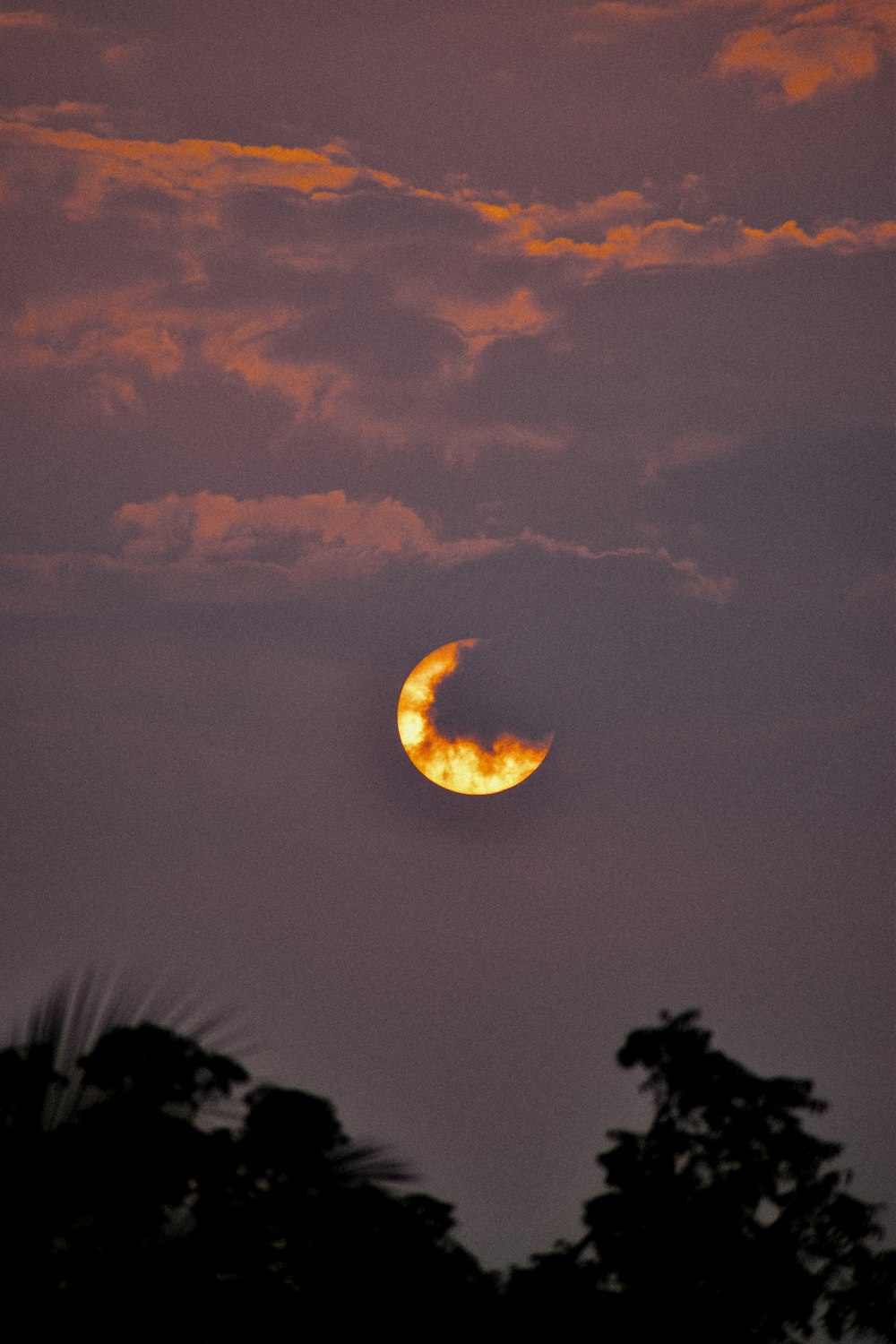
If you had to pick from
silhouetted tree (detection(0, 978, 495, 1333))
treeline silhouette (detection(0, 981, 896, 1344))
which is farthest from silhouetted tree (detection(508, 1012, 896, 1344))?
silhouetted tree (detection(0, 978, 495, 1333))

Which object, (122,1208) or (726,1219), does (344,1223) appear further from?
(726,1219)

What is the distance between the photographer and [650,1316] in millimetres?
23547

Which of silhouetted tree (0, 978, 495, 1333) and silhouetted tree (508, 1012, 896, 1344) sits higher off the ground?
silhouetted tree (508, 1012, 896, 1344)

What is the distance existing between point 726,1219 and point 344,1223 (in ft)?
75.0

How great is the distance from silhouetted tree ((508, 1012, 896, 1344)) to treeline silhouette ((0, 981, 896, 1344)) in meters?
0.04

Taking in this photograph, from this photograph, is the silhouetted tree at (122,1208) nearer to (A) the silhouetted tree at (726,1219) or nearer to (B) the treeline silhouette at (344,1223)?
(B) the treeline silhouette at (344,1223)

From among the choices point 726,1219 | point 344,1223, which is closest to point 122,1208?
point 344,1223

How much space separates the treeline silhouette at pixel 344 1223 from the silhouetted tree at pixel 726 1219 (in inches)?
1.7

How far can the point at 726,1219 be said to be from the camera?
29.1m

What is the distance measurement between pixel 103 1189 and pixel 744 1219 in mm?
25169

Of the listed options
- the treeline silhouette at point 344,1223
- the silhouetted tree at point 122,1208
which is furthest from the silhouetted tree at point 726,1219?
the silhouetted tree at point 122,1208

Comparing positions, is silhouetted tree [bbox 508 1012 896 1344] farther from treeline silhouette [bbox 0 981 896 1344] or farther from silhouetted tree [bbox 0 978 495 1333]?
silhouetted tree [bbox 0 978 495 1333]

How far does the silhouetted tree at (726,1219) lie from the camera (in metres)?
27.1

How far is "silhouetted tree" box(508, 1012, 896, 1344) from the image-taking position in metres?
27.1
